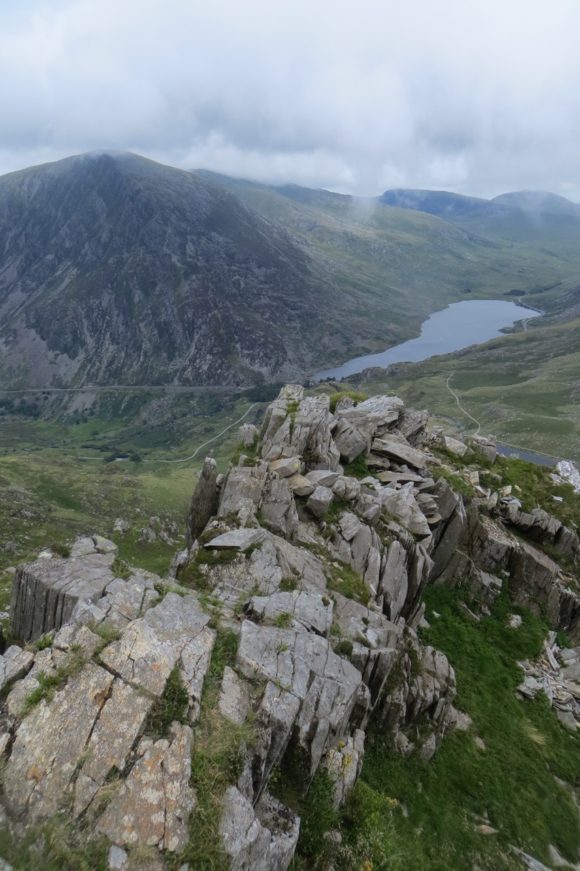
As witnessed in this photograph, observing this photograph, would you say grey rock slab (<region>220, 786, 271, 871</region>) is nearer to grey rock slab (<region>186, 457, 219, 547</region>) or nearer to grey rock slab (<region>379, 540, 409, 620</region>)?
grey rock slab (<region>379, 540, 409, 620</region>)

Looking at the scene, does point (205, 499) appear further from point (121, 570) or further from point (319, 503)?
point (121, 570)

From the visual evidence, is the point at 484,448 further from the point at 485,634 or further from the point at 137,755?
the point at 137,755

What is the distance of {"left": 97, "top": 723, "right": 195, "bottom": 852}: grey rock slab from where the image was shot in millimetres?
11344

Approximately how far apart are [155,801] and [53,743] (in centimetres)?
306

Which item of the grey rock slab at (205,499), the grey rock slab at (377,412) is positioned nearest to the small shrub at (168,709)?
the grey rock slab at (205,499)

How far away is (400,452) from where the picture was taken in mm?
41469

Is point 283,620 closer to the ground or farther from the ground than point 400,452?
farther from the ground

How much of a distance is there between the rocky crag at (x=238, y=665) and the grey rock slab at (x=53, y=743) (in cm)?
4

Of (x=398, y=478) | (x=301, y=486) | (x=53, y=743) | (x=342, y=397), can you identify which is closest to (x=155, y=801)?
(x=53, y=743)

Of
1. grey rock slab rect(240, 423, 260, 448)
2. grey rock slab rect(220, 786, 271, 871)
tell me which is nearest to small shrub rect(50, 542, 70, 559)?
grey rock slab rect(220, 786, 271, 871)

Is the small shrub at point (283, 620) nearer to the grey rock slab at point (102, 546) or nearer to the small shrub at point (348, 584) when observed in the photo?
the small shrub at point (348, 584)

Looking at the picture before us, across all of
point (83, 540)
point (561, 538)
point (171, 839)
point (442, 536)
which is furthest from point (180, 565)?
point (561, 538)

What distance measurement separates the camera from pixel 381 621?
76.1 feet

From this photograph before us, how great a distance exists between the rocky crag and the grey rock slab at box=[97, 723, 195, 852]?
0.03 meters
